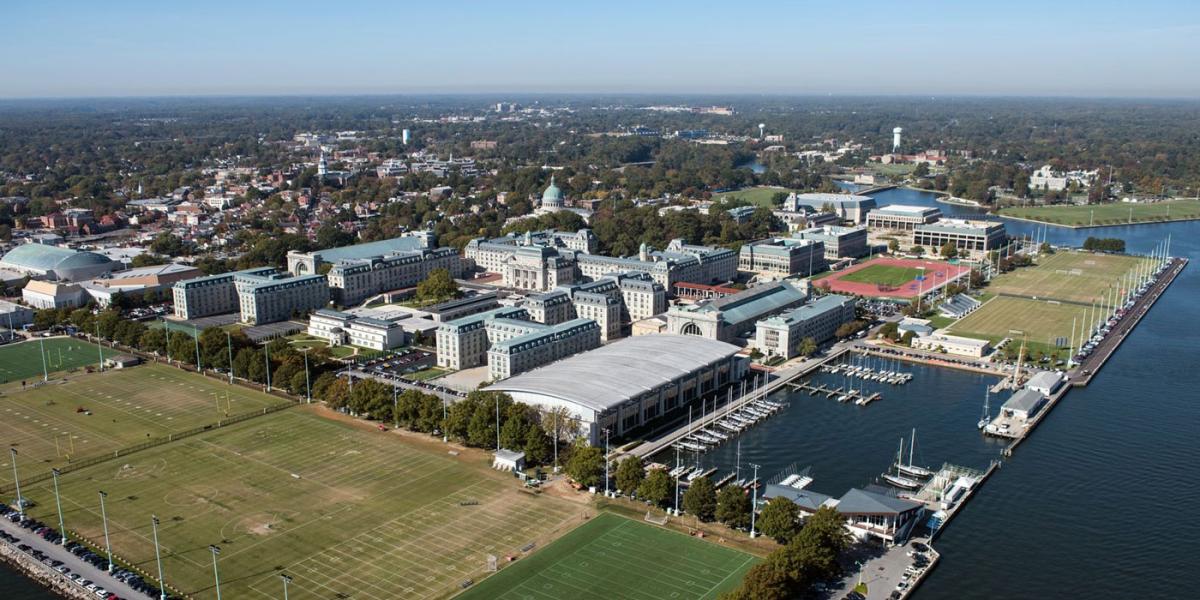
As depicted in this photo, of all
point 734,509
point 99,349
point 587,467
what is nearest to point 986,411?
point 734,509

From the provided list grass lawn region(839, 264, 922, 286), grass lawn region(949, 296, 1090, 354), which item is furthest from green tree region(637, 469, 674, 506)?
grass lawn region(839, 264, 922, 286)

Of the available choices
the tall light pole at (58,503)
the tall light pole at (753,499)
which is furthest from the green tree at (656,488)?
the tall light pole at (58,503)

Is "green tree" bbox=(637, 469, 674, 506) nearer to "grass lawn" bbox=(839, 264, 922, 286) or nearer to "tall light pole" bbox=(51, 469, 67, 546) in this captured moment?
"tall light pole" bbox=(51, 469, 67, 546)

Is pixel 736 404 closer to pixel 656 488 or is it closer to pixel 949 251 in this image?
pixel 656 488

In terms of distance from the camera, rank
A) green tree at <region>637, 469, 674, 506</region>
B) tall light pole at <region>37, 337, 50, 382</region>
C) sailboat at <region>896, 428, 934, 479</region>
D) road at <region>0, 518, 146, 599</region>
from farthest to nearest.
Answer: tall light pole at <region>37, 337, 50, 382</region> < sailboat at <region>896, 428, 934, 479</region> < green tree at <region>637, 469, 674, 506</region> < road at <region>0, 518, 146, 599</region>

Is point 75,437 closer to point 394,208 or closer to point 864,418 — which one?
point 864,418

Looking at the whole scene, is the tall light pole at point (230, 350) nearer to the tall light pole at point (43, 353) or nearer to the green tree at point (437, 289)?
the tall light pole at point (43, 353)
